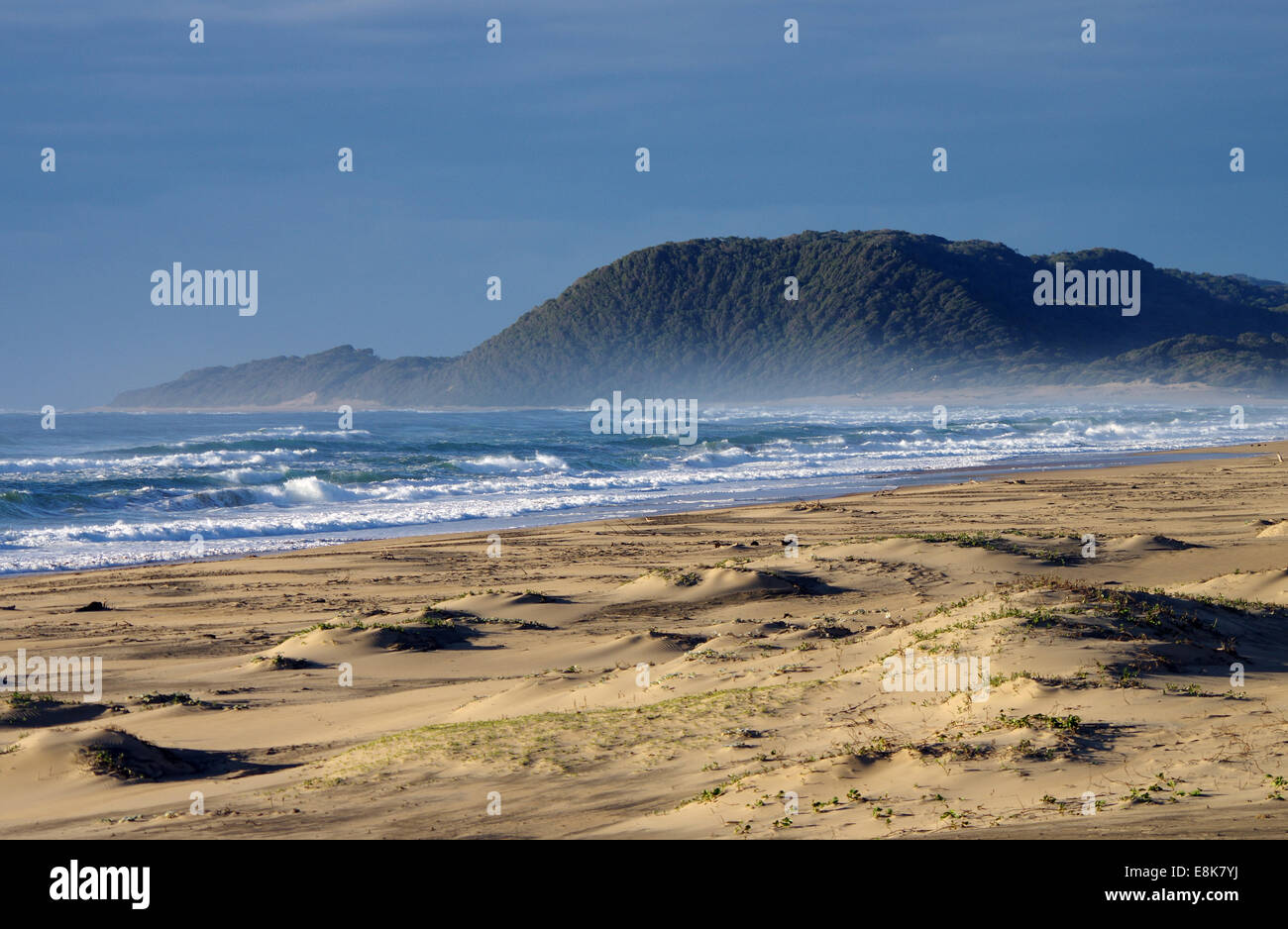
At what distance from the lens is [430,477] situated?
116 ft

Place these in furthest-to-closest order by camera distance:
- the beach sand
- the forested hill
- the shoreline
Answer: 1. the forested hill
2. the shoreline
3. the beach sand

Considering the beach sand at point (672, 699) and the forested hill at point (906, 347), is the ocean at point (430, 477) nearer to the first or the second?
the beach sand at point (672, 699)

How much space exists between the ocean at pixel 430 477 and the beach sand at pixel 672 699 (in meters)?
5.54

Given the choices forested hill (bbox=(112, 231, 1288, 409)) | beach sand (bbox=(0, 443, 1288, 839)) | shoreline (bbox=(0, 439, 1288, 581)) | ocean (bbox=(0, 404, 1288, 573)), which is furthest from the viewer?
forested hill (bbox=(112, 231, 1288, 409))

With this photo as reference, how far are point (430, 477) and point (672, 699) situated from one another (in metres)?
27.6

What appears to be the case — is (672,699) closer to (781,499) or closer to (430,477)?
(781,499)

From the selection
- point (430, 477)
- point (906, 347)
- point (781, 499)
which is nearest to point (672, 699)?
point (781, 499)

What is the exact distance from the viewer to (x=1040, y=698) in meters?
7.25

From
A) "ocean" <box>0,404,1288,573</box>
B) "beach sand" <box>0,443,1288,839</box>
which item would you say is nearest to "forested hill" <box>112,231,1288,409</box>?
"ocean" <box>0,404,1288,573</box>

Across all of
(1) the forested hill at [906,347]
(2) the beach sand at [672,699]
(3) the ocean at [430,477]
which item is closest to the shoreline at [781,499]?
(3) the ocean at [430,477]

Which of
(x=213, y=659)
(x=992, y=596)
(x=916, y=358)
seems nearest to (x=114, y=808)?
(x=213, y=659)

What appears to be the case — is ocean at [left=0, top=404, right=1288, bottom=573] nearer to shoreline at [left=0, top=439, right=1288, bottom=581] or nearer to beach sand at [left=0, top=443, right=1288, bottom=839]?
shoreline at [left=0, top=439, right=1288, bottom=581]

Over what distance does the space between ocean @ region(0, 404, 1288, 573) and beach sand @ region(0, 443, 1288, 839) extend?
5.54m

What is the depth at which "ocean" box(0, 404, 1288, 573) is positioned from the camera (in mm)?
22328
